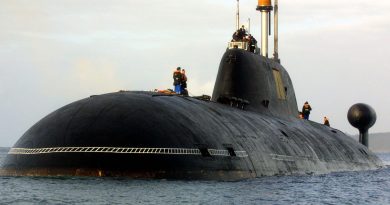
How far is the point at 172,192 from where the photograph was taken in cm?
2369

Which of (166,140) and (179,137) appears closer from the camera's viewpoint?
(166,140)

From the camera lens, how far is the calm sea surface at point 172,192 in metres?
22.2

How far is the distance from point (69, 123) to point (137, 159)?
359 cm

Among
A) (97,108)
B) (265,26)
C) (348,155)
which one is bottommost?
(348,155)

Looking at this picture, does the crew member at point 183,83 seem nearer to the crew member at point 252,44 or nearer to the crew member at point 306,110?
the crew member at point 252,44

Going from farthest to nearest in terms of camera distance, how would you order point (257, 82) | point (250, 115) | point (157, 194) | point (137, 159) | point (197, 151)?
point (257, 82) → point (250, 115) → point (197, 151) → point (137, 159) → point (157, 194)

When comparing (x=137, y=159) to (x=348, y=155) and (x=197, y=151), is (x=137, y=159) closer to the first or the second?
(x=197, y=151)

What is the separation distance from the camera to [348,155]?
47375mm

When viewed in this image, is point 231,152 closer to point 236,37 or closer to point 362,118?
point 236,37

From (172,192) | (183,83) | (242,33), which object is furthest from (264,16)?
(172,192)

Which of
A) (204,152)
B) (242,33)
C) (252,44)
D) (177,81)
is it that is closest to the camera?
(204,152)

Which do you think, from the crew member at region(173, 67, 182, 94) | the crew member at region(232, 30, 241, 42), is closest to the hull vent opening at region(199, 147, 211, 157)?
the crew member at region(173, 67, 182, 94)

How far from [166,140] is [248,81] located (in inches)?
532

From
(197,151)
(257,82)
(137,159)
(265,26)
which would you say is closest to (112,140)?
(137,159)
